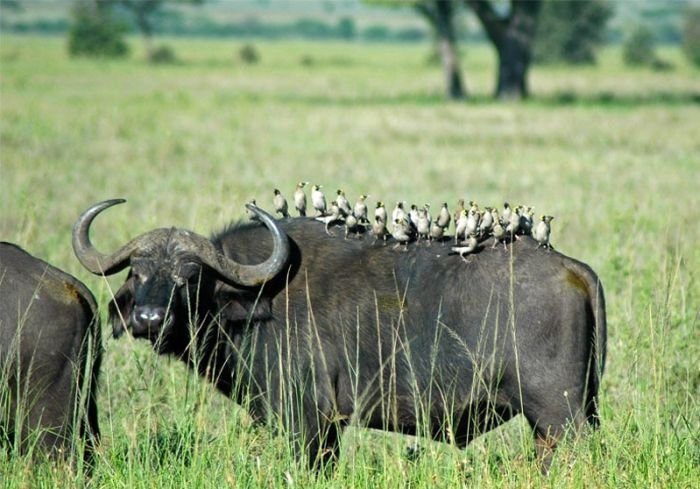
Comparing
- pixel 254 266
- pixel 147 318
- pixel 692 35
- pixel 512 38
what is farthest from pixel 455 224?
pixel 692 35

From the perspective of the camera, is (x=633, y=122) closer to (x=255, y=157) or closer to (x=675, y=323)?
(x=255, y=157)

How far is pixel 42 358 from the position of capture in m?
5.56

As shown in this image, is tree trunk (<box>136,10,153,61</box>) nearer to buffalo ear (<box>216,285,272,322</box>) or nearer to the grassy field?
the grassy field

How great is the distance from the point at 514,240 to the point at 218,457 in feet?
5.69

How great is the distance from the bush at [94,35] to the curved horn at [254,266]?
76284 mm

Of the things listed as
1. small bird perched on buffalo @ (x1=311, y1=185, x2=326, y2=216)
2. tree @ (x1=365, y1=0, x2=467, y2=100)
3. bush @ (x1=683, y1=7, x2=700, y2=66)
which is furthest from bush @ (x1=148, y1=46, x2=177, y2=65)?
small bird perched on buffalo @ (x1=311, y1=185, x2=326, y2=216)

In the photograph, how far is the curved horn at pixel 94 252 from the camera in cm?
604

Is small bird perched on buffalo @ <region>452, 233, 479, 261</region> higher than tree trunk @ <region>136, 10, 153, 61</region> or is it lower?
higher

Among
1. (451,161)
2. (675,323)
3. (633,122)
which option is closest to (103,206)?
(675,323)

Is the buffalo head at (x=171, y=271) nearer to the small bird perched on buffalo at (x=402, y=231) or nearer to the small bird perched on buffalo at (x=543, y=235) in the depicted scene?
the small bird perched on buffalo at (x=402, y=231)

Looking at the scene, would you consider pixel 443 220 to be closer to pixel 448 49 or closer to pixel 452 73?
pixel 452 73

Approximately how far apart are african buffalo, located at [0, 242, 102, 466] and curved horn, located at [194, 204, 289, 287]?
665mm

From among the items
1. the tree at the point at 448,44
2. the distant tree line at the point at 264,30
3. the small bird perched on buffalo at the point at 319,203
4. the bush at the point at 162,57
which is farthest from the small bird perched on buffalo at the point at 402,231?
the distant tree line at the point at 264,30

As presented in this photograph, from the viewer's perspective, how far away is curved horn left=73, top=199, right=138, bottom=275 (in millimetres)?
6039
